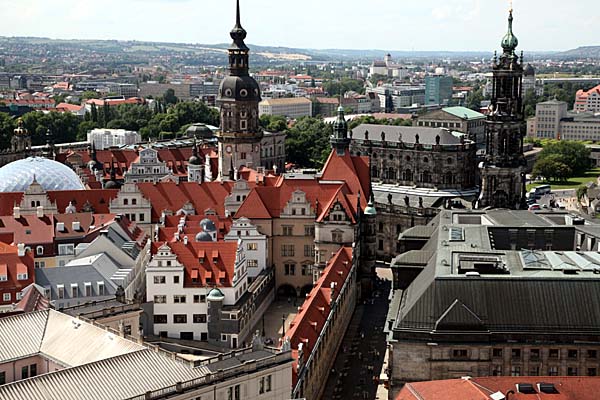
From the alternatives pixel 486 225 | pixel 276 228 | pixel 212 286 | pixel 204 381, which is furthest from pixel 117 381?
pixel 276 228

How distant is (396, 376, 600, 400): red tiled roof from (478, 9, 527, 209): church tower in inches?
2227

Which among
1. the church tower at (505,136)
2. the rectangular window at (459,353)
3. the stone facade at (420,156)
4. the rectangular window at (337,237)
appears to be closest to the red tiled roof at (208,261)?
the rectangular window at (337,237)

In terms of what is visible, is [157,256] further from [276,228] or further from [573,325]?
[573,325]

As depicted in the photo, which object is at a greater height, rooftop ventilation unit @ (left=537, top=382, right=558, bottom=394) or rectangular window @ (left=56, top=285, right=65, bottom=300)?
rooftop ventilation unit @ (left=537, top=382, right=558, bottom=394)

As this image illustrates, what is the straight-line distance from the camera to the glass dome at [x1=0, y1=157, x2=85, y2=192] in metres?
113

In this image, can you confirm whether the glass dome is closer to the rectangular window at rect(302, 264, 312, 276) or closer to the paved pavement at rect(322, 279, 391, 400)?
the rectangular window at rect(302, 264, 312, 276)

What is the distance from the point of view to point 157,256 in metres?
80.9

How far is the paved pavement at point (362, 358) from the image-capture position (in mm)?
69375

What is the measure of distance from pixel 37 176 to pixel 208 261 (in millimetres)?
41091

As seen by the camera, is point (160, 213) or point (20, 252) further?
point (160, 213)

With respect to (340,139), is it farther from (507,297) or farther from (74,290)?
(507,297)

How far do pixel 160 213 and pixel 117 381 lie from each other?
57.8 meters

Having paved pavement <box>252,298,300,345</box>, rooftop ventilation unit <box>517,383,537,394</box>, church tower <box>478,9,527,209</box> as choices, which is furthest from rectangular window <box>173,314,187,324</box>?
church tower <box>478,9,527,209</box>

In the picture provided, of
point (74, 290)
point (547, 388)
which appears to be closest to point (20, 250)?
point (74, 290)
